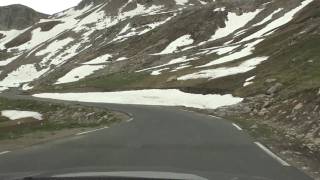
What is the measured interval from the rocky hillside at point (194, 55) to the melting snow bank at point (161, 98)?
5.35ft

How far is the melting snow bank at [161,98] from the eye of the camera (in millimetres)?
52094

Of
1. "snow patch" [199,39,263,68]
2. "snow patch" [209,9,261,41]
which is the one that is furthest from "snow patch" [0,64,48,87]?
"snow patch" [199,39,263,68]

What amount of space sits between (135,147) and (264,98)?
27019 millimetres


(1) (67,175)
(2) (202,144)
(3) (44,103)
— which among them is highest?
(1) (67,175)

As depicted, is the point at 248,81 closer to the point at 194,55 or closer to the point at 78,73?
the point at 194,55

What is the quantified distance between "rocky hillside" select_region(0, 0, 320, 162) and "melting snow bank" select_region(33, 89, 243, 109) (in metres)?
1.63

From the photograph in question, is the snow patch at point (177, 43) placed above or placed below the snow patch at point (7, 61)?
above

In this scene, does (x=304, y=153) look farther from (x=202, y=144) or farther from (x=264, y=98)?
(x=264, y=98)

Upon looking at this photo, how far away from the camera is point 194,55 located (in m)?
104

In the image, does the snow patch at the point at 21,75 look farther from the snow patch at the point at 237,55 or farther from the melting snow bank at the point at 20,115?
the melting snow bank at the point at 20,115

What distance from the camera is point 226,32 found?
121m

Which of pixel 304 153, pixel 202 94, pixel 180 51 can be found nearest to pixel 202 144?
pixel 304 153

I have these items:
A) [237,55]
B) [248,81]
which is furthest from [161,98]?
[237,55]

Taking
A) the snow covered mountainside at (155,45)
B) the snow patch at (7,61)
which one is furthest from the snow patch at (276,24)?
the snow patch at (7,61)
